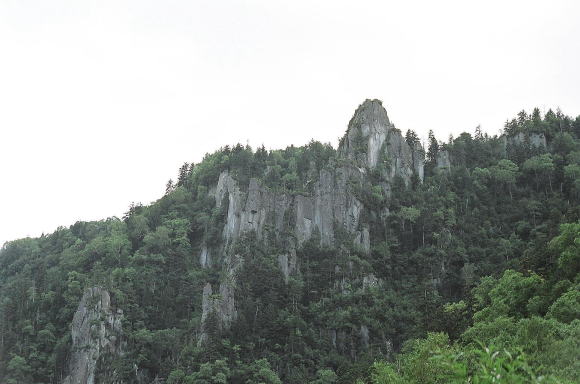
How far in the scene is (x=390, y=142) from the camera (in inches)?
4823

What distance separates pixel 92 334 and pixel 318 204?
4092 centimetres

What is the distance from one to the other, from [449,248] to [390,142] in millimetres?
29967

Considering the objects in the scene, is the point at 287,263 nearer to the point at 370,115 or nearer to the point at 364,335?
the point at 364,335

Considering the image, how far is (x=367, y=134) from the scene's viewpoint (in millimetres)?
122125

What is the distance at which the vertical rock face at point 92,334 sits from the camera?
91688mm

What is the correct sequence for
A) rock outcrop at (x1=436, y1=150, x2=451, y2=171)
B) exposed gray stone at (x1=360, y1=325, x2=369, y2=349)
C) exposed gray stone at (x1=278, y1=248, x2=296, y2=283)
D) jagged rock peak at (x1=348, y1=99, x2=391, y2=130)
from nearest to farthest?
exposed gray stone at (x1=360, y1=325, x2=369, y2=349) → exposed gray stone at (x1=278, y1=248, x2=296, y2=283) → rock outcrop at (x1=436, y1=150, x2=451, y2=171) → jagged rock peak at (x1=348, y1=99, x2=391, y2=130)

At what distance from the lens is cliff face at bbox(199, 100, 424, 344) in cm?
10312

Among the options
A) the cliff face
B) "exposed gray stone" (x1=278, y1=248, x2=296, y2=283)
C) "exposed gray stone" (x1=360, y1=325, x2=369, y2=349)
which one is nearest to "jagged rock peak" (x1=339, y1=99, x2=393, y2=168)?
the cliff face

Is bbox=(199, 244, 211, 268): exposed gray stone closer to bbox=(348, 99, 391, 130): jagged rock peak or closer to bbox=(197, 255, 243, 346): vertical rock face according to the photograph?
bbox=(197, 255, 243, 346): vertical rock face

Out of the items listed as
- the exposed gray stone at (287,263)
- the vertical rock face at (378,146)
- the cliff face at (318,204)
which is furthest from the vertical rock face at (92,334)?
the vertical rock face at (378,146)

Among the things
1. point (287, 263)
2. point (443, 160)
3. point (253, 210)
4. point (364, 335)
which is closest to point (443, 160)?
point (443, 160)

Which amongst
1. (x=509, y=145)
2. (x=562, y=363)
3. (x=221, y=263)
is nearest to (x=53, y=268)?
(x=221, y=263)

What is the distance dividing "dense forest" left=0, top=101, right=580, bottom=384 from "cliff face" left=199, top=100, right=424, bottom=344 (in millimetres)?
318

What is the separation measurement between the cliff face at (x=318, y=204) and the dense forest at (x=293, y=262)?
318 mm
